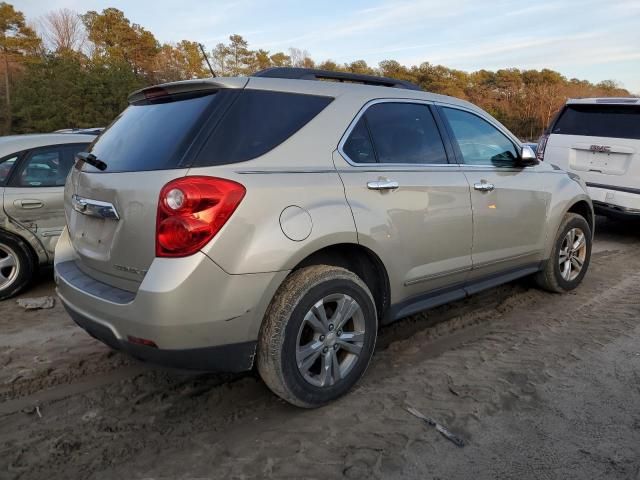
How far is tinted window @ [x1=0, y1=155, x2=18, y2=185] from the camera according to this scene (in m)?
4.75

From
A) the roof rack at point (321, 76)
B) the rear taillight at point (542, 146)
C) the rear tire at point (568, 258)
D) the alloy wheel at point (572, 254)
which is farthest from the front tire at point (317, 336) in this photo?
the rear taillight at point (542, 146)

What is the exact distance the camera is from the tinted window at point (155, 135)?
253 cm

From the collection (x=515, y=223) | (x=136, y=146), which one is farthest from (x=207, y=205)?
(x=515, y=223)

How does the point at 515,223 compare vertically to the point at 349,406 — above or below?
above

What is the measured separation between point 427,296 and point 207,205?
5.74 feet

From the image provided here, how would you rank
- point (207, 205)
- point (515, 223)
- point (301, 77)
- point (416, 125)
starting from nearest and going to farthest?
point (207, 205) < point (301, 77) < point (416, 125) < point (515, 223)

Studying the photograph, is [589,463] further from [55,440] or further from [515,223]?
[55,440]

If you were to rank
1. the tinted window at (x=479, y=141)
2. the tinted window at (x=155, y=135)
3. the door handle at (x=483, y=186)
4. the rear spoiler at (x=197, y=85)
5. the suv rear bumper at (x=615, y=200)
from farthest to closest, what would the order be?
the suv rear bumper at (x=615, y=200) → the tinted window at (x=479, y=141) → the door handle at (x=483, y=186) → the rear spoiler at (x=197, y=85) → the tinted window at (x=155, y=135)

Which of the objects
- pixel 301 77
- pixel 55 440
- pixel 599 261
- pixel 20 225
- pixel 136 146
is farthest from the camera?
pixel 599 261

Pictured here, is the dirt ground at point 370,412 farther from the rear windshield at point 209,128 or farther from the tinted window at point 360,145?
the tinted window at point 360,145

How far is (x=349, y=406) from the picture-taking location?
2885 mm

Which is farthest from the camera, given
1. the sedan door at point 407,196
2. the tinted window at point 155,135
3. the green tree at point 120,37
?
the green tree at point 120,37

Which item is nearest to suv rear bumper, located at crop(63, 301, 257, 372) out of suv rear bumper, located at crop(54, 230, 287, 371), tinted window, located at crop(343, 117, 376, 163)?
suv rear bumper, located at crop(54, 230, 287, 371)

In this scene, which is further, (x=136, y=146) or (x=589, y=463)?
(x=136, y=146)
